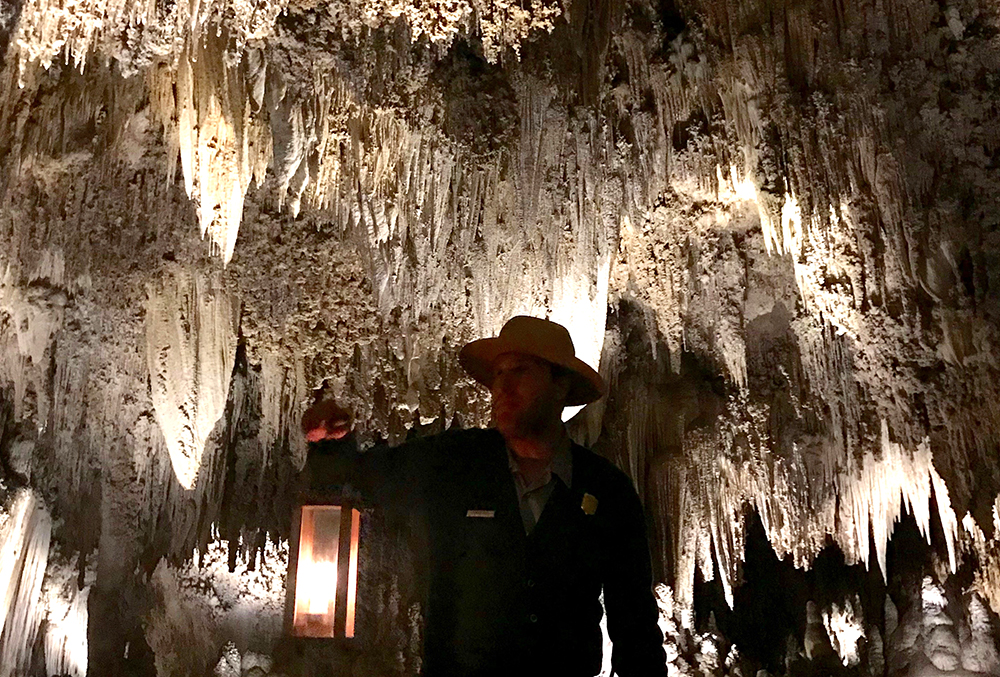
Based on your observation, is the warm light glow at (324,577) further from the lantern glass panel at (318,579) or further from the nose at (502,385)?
the nose at (502,385)

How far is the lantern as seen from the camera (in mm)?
1977

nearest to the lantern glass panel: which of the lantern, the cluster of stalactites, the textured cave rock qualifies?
the lantern

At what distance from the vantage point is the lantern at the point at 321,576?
1.98m

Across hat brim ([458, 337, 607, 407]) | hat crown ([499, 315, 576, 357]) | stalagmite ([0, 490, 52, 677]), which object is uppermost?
hat crown ([499, 315, 576, 357])

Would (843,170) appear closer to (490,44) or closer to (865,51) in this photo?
(865,51)

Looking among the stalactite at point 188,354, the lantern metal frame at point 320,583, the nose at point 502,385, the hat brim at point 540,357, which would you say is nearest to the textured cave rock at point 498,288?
the stalactite at point 188,354

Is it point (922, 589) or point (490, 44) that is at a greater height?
point (490, 44)

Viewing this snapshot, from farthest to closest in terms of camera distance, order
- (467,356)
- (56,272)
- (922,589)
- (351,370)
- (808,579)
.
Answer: (808,579), (922,589), (351,370), (56,272), (467,356)

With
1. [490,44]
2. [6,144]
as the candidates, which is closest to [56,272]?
[6,144]

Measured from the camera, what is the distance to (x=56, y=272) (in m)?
5.97

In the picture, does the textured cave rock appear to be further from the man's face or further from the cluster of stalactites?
the man's face

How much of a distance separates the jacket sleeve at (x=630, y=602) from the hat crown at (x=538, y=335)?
274 mm


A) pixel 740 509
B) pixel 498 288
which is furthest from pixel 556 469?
pixel 740 509

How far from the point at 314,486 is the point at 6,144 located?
4.11m
